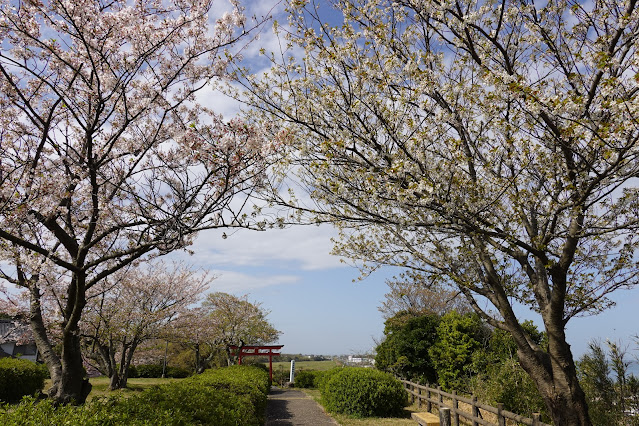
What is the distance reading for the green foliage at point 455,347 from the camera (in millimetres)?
13227

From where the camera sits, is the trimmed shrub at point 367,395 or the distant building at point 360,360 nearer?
the trimmed shrub at point 367,395

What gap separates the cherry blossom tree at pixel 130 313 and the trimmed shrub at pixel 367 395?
313 inches

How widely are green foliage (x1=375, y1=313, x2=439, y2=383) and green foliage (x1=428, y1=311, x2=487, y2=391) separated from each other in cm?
50

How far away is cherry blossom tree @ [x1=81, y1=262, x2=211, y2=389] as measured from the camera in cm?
1400

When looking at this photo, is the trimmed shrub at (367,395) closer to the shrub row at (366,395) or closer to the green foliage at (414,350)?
the shrub row at (366,395)

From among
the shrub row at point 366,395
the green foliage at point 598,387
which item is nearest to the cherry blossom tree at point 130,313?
the shrub row at point 366,395

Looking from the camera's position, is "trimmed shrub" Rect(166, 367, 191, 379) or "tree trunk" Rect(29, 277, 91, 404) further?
"trimmed shrub" Rect(166, 367, 191, 379)

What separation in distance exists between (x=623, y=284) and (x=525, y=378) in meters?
3.79

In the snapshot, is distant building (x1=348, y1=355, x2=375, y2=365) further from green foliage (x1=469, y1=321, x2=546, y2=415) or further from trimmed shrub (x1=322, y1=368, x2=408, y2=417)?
green foliage (x1=469, y1=321, x2=546, y2=415)

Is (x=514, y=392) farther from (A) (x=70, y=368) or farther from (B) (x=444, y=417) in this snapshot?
(A) (x=70, y=368)

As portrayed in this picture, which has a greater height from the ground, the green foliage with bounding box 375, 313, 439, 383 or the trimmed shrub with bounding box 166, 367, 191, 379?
the green foliage with bounding box 375, 313, 439, 383

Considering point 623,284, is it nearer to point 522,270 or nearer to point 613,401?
point 522,270

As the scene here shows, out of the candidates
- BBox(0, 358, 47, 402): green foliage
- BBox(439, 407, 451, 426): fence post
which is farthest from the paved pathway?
BBox(0, 358, 47, 402): green foliage

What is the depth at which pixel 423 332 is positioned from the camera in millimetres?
15117
